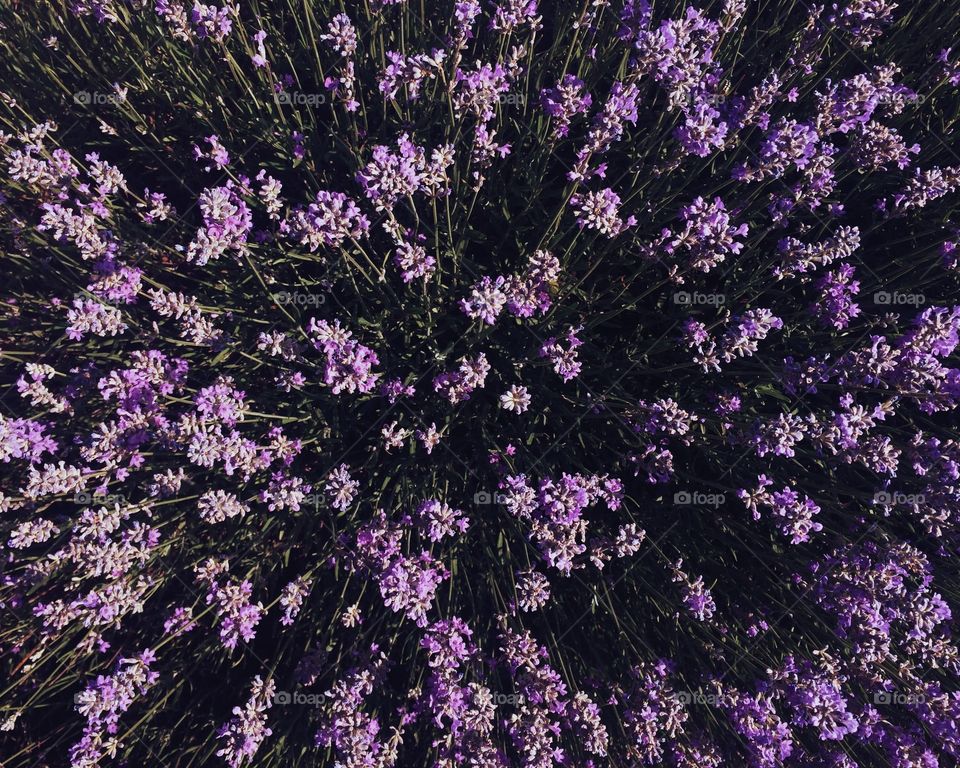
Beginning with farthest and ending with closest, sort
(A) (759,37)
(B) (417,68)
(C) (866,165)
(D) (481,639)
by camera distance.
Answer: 1. (A) (759,37)
2. (D) (481,639)
3. (C) (866,165)
4. (B) (417,68)

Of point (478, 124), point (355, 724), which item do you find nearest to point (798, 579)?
point (355, 724)

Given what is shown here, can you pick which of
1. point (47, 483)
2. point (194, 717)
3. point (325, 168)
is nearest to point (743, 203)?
point (325, 168)

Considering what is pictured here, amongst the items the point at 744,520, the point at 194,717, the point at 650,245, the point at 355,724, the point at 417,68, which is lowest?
the point at 355,724

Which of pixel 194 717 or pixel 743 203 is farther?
pixel 194 717

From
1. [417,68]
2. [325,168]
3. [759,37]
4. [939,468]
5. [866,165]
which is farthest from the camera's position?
[325,168]

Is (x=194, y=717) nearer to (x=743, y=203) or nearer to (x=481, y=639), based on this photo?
(x=481, y=639)

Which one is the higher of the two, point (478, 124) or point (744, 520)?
point (478, 124)

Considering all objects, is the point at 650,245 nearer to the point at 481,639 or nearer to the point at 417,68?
the point at 417,68
